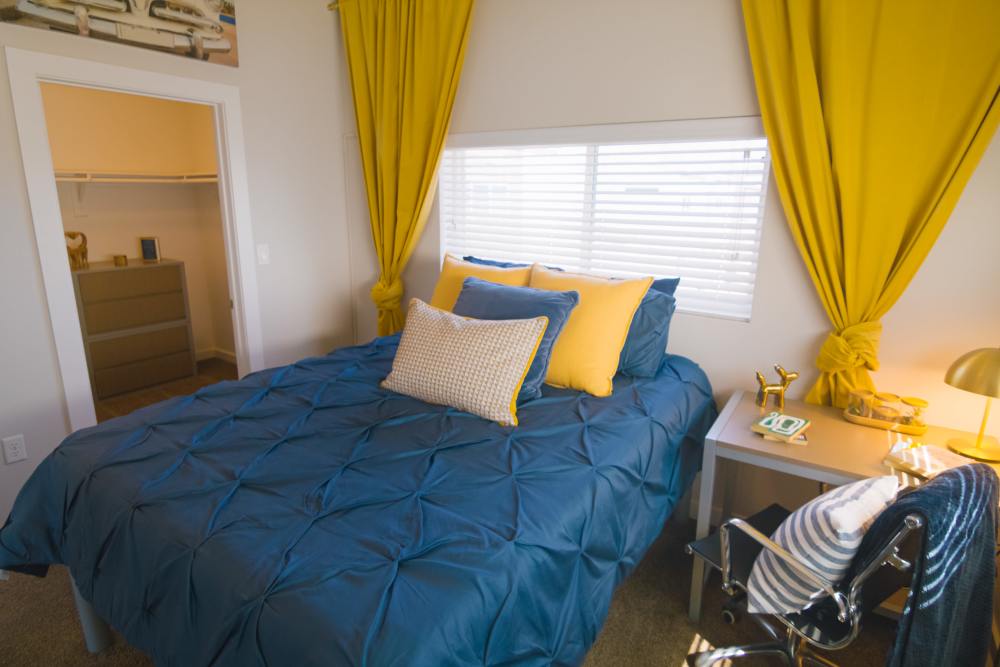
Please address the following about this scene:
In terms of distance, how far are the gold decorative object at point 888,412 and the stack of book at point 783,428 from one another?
22 centimetres

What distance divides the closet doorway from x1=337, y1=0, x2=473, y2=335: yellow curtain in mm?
1514

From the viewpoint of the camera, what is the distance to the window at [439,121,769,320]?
2439 millimetres

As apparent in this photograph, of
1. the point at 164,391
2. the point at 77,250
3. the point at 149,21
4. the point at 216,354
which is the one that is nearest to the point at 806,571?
the point at 149,21

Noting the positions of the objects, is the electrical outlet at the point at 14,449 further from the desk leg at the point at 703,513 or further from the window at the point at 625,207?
the desk leg at the point at 703,513

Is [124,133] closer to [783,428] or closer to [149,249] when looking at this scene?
[149,249]

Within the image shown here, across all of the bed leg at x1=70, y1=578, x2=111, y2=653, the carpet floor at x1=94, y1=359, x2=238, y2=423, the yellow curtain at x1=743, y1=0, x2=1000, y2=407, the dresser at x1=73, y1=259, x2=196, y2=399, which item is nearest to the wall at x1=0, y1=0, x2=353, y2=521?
the bed leg at x1=70, y1=578, x2=111, y2=653

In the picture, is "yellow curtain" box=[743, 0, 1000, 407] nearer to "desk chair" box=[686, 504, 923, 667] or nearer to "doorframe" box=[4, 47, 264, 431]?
"desk chair" box=[686, 504, 923, 667]

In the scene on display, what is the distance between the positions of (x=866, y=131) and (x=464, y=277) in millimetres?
1723

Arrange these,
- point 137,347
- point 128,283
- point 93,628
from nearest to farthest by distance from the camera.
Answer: point 93,628 < point 128,283 < point 137,347

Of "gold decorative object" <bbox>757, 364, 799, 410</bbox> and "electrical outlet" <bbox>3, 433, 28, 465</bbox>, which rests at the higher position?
"gold decorative object" <bbox>757, 364, 799, 410</bbox>

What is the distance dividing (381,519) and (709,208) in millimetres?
1960

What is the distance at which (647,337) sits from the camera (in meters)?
2.35

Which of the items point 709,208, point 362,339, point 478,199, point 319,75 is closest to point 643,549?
point 709,208

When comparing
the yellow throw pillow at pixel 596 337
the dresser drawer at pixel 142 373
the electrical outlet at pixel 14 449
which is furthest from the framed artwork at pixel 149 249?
the yellow throw pillow at pixel 596 337
